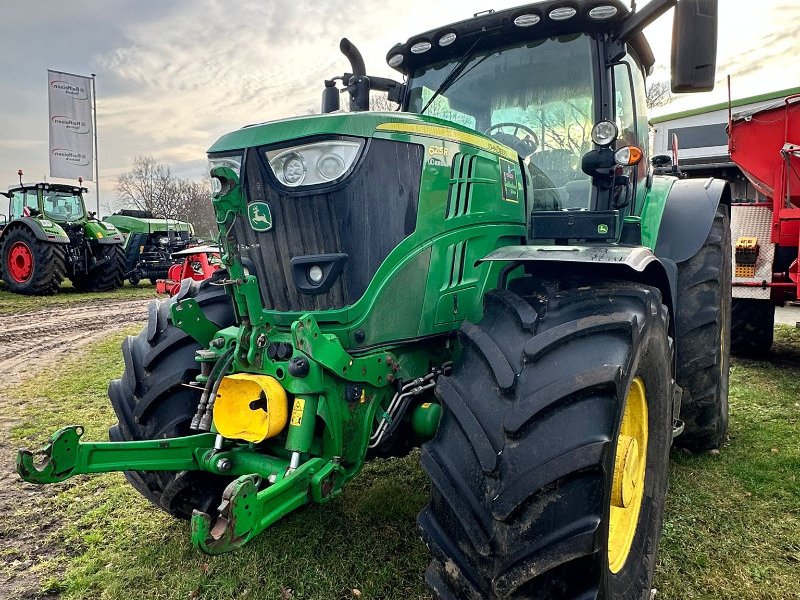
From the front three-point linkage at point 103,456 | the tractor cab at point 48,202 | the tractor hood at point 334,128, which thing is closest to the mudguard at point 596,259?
the tractor hood at point 334,128

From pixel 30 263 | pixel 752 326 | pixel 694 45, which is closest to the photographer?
pixel 694 45

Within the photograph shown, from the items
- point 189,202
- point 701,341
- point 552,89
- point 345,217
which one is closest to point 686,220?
point 701,341

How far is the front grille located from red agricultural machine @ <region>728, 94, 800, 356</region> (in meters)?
4.78

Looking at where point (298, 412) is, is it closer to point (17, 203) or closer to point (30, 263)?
point (30, 263)

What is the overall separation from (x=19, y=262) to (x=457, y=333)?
49.3 feet

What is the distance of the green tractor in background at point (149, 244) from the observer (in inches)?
661

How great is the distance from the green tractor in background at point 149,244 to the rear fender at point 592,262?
1567 cm

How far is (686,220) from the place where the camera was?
3551 mm

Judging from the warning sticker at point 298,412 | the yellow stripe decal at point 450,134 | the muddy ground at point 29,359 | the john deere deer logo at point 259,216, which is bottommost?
the muddy ground at point 29,359

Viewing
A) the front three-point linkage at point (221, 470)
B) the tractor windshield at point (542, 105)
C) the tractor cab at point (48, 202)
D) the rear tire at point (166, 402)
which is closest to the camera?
the front three-point linkage at point (221, 470)

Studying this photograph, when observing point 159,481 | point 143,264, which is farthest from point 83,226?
point 159,481

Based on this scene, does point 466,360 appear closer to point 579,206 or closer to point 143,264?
point 579,206

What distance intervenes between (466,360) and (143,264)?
1653 centimetres

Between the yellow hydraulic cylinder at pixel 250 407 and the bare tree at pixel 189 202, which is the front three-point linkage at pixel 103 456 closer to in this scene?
the yellow hydraulic cylinder at pixel 250 407
